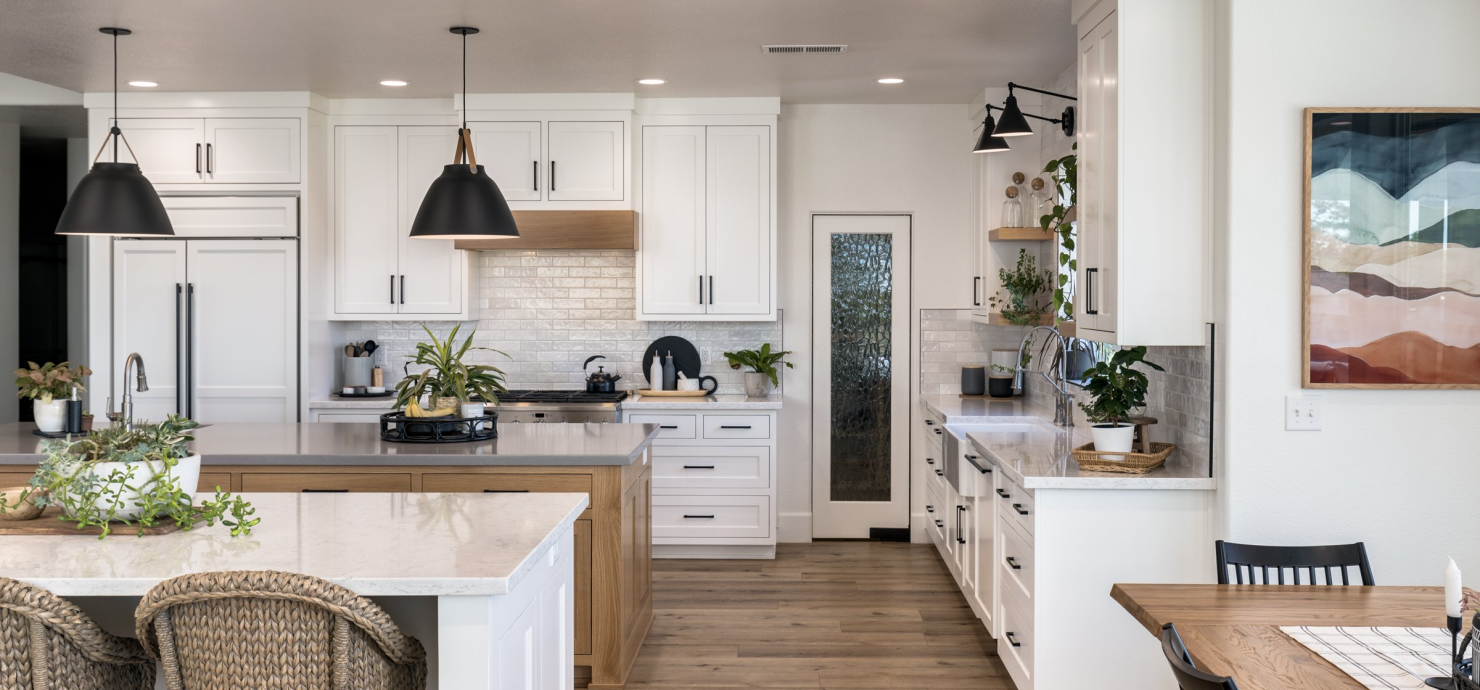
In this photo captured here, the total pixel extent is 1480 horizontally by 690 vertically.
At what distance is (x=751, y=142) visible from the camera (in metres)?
5.64

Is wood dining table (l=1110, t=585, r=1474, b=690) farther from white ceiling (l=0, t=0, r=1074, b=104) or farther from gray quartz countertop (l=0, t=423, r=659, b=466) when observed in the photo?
white ceiling (l=0, t=0, r=1074, b=104)

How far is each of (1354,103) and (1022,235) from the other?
6.69 ft

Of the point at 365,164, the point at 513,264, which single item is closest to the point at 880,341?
the point at 513,264

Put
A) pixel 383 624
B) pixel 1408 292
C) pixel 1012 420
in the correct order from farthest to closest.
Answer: pixel 1012 420 → pixel 1408 292 → pixel 383 624

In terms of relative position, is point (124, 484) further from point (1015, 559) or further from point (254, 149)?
point (254, 149)

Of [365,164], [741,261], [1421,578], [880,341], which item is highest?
[365,164]

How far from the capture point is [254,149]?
558cm

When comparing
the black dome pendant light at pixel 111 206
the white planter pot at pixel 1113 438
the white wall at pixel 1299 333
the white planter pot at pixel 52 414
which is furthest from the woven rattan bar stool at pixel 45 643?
the white wall at pixel 1299 333

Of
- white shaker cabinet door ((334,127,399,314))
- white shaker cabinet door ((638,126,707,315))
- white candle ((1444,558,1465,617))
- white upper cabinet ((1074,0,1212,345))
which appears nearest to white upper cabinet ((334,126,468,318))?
white shaker cabinet door ((334,127,399,314))

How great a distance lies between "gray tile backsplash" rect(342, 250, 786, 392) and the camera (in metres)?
6.09

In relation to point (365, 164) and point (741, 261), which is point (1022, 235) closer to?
point (741, 261)

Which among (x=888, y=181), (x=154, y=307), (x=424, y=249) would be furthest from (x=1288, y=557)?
(x=154, y=307)

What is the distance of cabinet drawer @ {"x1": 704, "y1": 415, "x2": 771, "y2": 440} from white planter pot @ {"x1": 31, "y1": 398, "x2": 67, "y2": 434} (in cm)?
287

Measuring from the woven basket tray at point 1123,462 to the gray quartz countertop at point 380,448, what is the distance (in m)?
1.50
